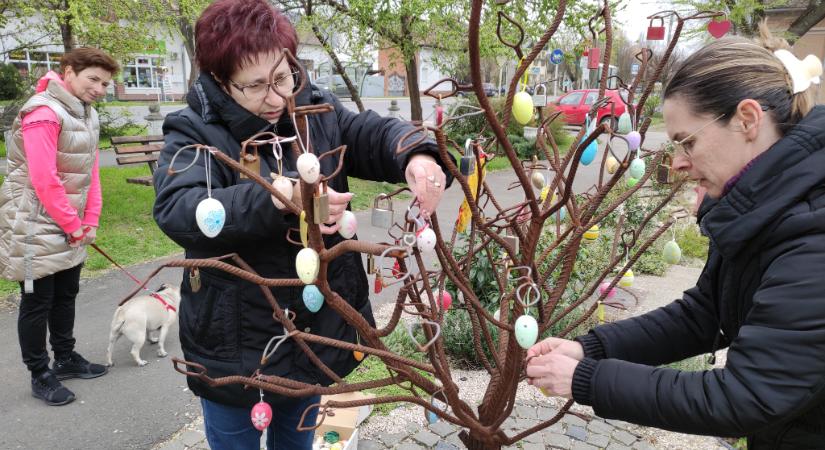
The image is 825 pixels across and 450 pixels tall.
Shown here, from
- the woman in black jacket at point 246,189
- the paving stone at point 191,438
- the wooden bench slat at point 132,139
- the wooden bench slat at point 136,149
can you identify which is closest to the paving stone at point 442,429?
the paving stone at point 191,438

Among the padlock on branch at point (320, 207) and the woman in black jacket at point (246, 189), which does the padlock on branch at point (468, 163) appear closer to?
the woman in black jacket at point (246, 189)

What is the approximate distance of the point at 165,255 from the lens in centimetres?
589

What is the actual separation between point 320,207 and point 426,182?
342mm

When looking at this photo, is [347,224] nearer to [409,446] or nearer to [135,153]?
[409,446]

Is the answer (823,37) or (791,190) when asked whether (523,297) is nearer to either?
(791,190)

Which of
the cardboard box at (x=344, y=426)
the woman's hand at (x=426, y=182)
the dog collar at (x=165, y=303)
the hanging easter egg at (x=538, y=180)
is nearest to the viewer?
the woman's hand at (x=426, y=182)

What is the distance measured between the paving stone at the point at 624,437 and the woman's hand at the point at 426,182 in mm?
2251

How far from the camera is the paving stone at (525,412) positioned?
10.3 ft

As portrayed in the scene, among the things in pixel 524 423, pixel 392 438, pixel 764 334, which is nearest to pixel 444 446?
pixel 392 438

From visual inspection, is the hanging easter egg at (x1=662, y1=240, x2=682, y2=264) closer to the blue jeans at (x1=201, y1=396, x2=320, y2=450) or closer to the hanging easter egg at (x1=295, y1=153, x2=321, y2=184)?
the blue jeans at (x1=201, y1=396, x2=320, y2=450)

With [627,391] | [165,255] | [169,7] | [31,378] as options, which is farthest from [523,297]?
[169,7]

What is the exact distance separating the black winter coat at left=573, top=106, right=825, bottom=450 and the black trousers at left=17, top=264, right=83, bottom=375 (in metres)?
3.11

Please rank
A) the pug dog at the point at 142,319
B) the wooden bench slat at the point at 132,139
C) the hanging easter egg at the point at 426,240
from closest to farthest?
the hanging easter egg at the point at 426,240 → the pug dog at the point at 142,319 → the wooden bench slat at the point at 132,139

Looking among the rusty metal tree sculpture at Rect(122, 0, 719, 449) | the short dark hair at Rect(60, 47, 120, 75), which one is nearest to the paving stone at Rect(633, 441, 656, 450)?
the rusty metal tree sculpture at Rect(122, 0, 719, 449)
